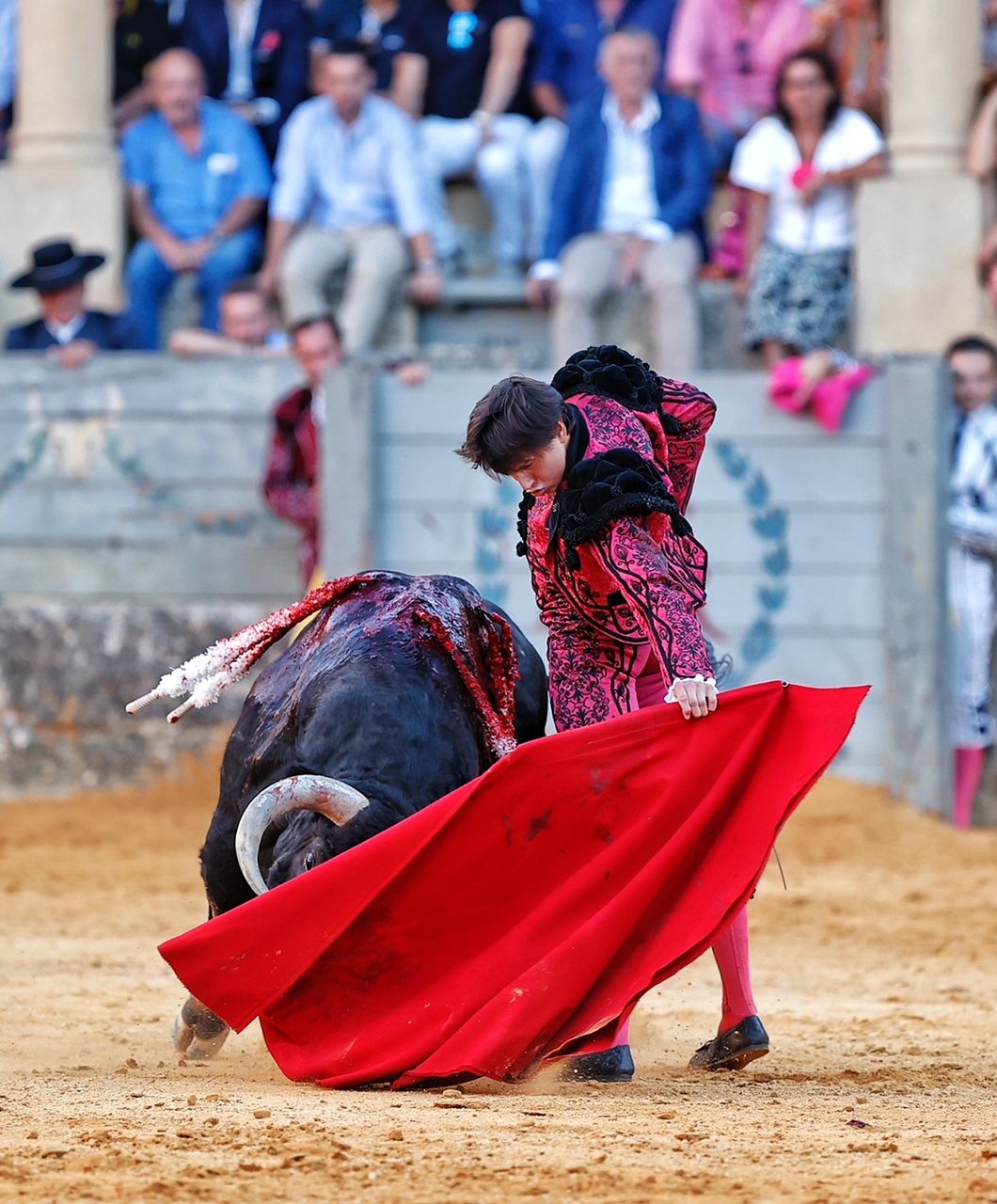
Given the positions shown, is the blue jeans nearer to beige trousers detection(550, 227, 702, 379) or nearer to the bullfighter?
beige trousers detection(550, 227, 702, 379)

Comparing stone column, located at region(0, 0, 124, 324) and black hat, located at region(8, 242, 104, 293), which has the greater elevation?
stone column, located at region(0, 0, 124, 324)

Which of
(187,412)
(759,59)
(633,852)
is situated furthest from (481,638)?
(759,59)

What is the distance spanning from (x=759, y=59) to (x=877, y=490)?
214 centimetres

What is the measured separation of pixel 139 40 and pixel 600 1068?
718 cm

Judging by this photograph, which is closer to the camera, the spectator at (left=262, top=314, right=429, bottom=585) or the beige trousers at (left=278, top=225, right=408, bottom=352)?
the spectator at (left=262, top=314, right=429, bottom=585)

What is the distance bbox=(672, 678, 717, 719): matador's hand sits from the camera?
13.6ft

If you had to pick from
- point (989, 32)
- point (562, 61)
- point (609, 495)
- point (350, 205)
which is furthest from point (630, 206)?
point (609, 495)

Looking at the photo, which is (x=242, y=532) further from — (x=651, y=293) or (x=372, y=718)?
(x=372, y=718)

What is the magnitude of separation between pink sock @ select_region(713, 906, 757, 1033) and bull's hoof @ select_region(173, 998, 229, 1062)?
1076 mm

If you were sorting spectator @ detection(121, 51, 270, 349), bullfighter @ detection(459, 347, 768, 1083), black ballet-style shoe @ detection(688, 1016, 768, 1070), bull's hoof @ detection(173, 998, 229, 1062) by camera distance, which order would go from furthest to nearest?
spectator @ detection(121, 51, 270, 349) → bull's hoof @ detection(173, 998, 229, 1062) → black ballet-style shoe @ detection(688, 1016, 768, 1070) → bullfighter @ detection(459, 347, 768, 1083)

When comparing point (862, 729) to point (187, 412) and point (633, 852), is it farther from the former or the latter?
point (633, 852)

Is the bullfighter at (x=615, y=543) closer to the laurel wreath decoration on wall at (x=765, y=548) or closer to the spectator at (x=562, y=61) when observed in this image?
the laurel wreath decoration on wall at (x=765, y=548)

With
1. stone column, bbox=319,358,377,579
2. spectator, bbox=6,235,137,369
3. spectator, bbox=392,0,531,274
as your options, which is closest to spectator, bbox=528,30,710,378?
spectator, bbox=392,0,531,274

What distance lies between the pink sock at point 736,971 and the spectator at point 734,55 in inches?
223
